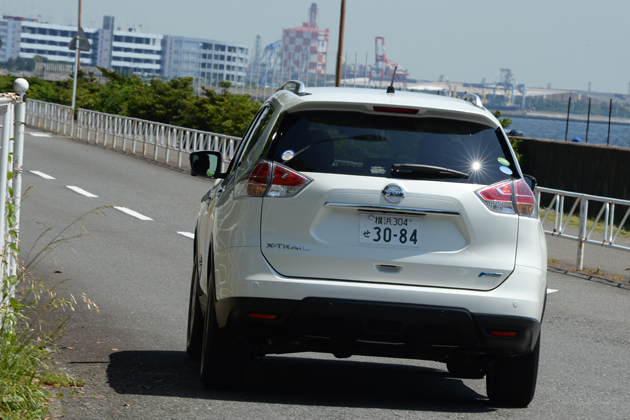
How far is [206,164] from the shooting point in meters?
6.26

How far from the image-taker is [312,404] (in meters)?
5.16

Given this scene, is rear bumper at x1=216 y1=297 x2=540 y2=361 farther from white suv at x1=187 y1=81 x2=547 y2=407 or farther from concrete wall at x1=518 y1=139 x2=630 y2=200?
concrete wall at x1=518 y1=139 x2=630 y2=200

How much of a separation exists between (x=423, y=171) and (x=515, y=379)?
136 centimetres

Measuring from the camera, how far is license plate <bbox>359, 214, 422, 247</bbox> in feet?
15.5

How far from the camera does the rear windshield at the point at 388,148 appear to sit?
15.7 ft

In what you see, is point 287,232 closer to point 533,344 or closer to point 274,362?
point 533,344

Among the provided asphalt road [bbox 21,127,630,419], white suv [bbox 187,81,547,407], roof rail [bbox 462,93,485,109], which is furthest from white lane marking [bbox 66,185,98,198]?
white suv [bbox 187,81,547,407]

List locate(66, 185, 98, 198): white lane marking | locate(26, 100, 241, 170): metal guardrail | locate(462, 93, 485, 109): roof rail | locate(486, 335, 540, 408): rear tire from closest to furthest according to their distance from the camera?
locate(486, 335, 540, 408): rear tire < locate(462, 93, 485, 109): roof rail < locate(66, 185, 98, 198): white lane marking < locate(26, 100, 241, 170): metal guardrail

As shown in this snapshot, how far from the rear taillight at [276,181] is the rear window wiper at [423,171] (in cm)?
46

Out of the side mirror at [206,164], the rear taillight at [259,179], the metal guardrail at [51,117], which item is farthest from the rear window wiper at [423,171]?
the metal guardrail at [51,117]

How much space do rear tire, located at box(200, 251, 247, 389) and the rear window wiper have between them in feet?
4.17

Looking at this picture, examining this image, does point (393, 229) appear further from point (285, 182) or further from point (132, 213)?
point (132, 213)

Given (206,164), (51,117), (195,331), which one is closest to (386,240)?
(206,164)

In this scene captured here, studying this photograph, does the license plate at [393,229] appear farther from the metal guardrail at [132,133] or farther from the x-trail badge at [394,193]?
the metal guardrail at [132,133]
